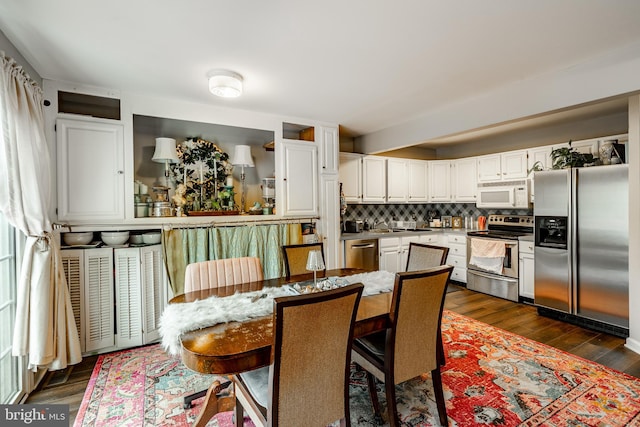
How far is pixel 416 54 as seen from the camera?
2273mm

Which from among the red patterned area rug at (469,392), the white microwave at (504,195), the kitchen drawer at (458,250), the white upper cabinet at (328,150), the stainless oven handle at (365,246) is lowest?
the red patterned area rug at (469,392)

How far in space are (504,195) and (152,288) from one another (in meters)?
4.82

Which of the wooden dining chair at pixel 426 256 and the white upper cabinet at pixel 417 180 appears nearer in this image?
the wooden dining chair at pixel 426 256

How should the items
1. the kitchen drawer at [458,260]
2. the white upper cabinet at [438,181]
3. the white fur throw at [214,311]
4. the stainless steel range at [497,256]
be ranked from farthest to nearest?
the white upper cabinet at [438,181]
the kitchen drawer at [458,260]
the stainless steel range at [497,256]
the white fur throw at [214,311]

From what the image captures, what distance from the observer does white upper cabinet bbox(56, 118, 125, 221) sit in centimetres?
269

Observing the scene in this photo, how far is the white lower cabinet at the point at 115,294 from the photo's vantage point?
2707mm

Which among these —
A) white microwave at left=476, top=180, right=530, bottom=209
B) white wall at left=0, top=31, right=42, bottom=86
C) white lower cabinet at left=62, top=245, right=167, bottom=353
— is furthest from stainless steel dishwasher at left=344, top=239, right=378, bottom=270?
white wall at left=0, top=31, right=42, bottom=86

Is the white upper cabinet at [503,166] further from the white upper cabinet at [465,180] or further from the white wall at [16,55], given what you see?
the white wall at [16,55]

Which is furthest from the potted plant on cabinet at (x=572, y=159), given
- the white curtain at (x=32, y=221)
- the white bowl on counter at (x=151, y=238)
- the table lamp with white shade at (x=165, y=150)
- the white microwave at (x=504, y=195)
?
the white curtain at (x=32, y=221)

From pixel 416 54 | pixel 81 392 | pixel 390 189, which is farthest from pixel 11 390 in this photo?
pixel 390 189

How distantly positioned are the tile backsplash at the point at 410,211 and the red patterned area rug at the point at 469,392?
2.75 m

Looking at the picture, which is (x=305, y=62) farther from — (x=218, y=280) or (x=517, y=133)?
A: (x=517, y=133)

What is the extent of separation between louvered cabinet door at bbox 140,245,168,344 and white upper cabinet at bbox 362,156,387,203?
308 cm

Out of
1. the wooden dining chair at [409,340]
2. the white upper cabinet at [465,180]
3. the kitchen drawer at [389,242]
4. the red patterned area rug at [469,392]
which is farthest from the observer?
the white upper cabinet at [465,180]
